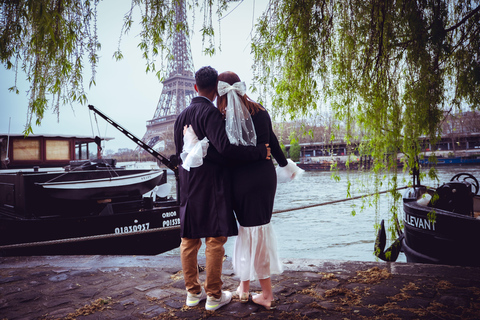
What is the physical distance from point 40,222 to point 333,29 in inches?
209

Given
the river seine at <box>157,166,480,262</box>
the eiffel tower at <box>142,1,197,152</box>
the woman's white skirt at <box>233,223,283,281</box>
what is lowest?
the river seine at <box>157,166,480,262</box>

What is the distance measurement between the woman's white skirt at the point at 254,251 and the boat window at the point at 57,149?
24.9 feet

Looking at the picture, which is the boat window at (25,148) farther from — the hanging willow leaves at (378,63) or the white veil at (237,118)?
the white veil at (237,118)

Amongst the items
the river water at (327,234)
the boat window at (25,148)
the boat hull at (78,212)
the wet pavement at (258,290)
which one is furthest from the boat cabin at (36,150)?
the wet pavement at (258,290)

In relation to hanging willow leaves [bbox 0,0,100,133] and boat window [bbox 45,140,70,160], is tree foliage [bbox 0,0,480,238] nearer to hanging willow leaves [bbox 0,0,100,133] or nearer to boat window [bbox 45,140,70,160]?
hanging willow leaves [bbox 0,0,100,133]

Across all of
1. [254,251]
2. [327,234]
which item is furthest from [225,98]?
[327,234]

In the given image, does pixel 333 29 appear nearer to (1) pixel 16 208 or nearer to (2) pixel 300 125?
(2) pixel 300 125

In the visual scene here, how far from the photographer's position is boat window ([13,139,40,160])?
8.45 m

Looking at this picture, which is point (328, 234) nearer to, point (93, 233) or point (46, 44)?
point (93, 233)

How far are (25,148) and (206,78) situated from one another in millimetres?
7563

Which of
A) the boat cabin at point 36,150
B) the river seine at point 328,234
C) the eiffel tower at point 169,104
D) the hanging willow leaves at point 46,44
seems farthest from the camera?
the eiffel tower at point 169,104

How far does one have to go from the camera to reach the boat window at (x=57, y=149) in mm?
8664

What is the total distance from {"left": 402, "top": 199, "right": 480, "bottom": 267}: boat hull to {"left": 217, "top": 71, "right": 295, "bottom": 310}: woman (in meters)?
3.18

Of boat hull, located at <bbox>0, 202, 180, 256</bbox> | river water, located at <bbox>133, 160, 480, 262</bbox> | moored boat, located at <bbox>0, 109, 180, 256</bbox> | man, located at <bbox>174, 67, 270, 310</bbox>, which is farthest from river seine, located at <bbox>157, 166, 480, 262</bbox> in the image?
man, located at <bbox>174, 67, 270, 310</bbox>
